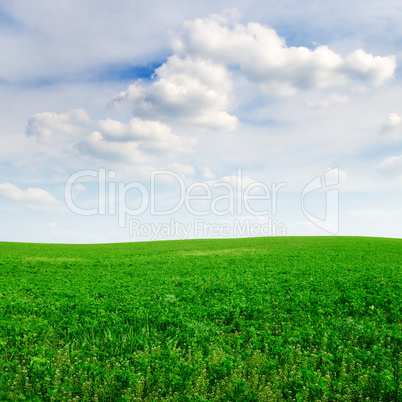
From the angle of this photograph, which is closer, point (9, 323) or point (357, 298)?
point (9, 323)

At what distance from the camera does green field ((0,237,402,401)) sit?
25.3 feet

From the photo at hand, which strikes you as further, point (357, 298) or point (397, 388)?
point (357, 298)

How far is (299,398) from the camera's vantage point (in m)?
6.93

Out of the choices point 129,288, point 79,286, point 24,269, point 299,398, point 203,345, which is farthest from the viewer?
point 24,269

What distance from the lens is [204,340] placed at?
10.9 meters

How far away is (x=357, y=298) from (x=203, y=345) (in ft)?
30.5

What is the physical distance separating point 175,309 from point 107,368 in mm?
5066

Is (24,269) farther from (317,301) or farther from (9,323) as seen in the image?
(317,301)

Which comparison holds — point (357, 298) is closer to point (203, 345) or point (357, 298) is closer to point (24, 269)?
point (203, 345)

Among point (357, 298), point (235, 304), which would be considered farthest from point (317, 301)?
point (235, 304)

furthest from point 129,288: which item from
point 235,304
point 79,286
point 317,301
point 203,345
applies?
point 317,301

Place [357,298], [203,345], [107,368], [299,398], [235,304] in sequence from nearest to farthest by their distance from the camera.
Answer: [299,398] < [107,368] < [203,345] < [235,304] < [357,298]

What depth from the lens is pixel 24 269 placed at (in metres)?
27.8

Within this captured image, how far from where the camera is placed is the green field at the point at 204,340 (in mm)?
7727
